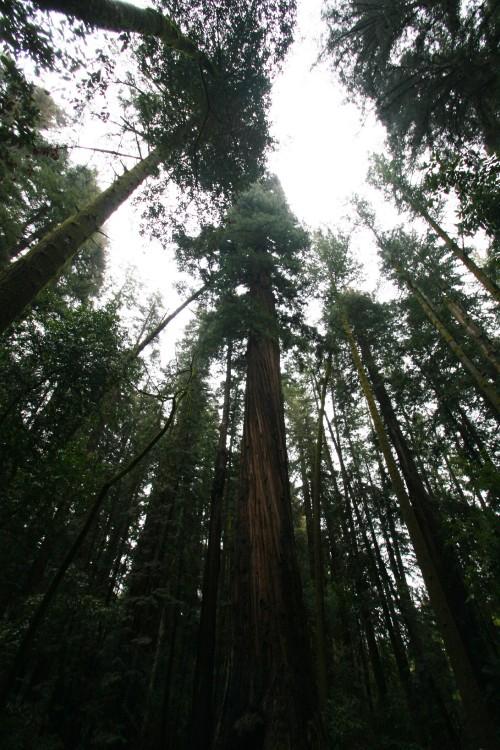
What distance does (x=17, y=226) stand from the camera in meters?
9.64

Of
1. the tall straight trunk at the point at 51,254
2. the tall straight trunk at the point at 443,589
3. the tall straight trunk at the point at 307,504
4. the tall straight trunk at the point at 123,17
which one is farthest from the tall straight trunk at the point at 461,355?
the tall straight trunk at the point at 51,254

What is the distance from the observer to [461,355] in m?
8.44

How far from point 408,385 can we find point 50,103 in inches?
694

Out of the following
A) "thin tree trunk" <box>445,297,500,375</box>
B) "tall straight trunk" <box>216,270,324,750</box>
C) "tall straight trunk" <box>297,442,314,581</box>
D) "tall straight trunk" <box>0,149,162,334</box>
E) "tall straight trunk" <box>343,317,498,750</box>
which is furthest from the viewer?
"tall straight trunk" <box>297,442,314,581</box>

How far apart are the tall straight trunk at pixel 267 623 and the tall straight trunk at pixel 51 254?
294 cm

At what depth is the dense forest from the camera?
10.9ft

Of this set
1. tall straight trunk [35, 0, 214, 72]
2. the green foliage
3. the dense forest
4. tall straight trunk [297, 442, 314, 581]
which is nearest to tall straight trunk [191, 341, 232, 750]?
the dense forest

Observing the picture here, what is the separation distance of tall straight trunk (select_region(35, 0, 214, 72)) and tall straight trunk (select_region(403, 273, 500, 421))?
320 inches

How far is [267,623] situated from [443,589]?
7881mm

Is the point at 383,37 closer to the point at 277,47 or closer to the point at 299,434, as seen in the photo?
the point at 277,47

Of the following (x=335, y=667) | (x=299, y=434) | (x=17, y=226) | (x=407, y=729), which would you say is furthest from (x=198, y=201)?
(x=407, y=729)

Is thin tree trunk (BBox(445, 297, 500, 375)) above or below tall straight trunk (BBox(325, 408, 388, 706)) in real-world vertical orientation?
above

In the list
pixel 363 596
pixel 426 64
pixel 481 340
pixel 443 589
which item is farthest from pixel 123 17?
pixel 363 596

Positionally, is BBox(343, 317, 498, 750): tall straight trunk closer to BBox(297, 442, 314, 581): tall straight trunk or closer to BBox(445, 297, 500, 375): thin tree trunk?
BBox(445, 297, 500, 375): thin tree trunk
